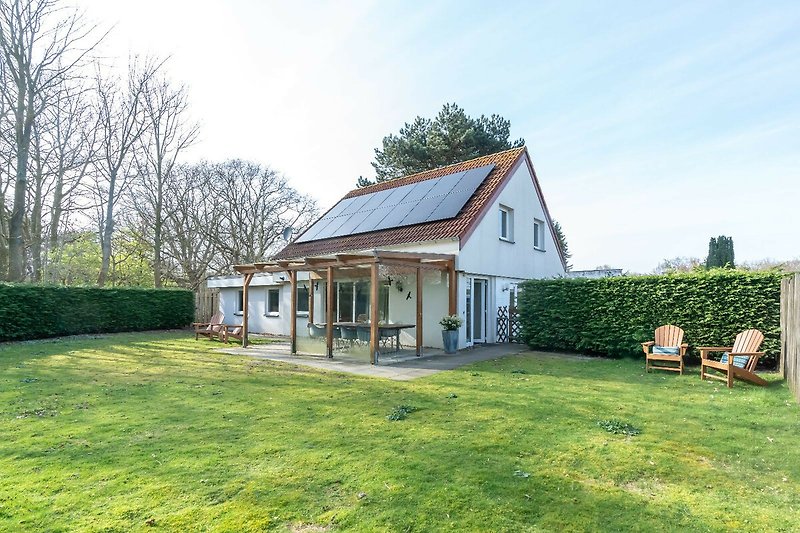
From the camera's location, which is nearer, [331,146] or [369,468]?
[369,468]

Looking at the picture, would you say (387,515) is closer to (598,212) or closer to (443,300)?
(443,300)

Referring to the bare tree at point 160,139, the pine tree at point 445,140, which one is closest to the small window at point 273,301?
the bare tree at point 160,139

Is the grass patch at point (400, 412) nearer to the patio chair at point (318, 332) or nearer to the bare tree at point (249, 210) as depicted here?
the patio chair at point (318, 332)

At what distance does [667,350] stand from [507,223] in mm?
7468

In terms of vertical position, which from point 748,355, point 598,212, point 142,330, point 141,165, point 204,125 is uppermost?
point 204,125

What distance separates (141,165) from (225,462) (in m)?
23.6

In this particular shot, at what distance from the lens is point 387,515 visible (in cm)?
324

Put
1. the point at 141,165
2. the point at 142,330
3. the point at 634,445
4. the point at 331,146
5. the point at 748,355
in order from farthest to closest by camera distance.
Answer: the point at 141,165, the point at 331,146, the point at 142,330, the point at 748,355, the point at 634,445

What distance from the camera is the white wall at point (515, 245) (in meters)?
14.2

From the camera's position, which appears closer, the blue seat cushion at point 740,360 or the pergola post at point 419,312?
the blue seat cushion at point 740,360

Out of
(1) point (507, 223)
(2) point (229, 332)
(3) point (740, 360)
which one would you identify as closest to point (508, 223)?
(1) point (507, 223)

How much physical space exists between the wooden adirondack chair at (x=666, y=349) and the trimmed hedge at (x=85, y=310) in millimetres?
19026

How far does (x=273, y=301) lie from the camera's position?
20.1m

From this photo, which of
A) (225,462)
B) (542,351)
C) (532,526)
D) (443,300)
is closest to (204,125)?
(443,300)
